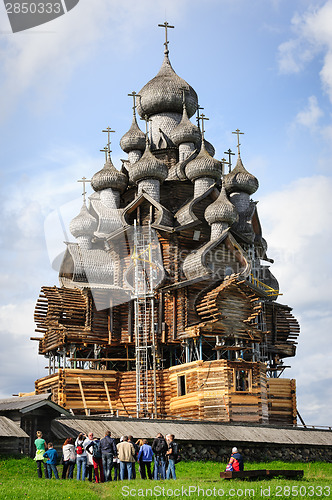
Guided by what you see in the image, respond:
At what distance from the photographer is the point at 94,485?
16609 mm

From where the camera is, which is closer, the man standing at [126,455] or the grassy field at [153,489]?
the grassy field at [153,489]

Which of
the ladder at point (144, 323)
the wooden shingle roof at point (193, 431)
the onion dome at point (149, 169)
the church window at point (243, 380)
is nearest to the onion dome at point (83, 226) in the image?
the onion dome at point (149, 169)

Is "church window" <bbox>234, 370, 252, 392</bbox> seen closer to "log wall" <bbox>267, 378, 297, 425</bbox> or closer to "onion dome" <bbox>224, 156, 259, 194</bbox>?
"log wall" <bbox>267, 378, 297, 425</bbox>

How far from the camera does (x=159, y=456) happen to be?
17.5 m

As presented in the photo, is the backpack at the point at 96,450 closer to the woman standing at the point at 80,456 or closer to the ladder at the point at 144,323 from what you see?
the woman standing at the point at 80,456

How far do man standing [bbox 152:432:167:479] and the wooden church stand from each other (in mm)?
10857

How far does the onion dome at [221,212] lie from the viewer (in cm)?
3278

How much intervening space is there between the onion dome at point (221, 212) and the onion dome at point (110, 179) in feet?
20.0

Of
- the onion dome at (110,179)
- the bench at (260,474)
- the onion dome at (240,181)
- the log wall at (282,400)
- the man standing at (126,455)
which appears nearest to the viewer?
the bench at (260,474)

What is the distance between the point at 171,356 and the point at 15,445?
12.9 metres

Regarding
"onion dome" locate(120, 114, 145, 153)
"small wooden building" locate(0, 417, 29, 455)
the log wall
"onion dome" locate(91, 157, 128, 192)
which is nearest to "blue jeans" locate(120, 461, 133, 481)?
"small wooden building" locate(0, 417, 29, 455)

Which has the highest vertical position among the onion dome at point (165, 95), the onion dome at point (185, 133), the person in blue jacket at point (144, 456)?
the onion dome at point (165, 95)

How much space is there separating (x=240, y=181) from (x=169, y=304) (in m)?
8.57

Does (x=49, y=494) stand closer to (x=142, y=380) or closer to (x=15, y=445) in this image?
(x=15, y=445)
